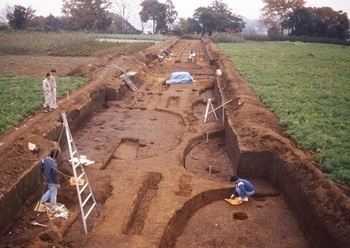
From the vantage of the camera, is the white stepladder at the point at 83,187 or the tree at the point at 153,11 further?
the tree at the point at 153,11

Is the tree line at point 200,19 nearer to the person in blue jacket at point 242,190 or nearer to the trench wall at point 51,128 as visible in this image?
the trench wall at point 51,128

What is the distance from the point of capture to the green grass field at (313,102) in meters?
10.8

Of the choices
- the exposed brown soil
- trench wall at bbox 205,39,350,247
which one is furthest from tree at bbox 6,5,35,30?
trench wall at bbox 205,39,350,247

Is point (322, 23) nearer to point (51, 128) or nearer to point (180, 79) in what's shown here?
point (180, 79)

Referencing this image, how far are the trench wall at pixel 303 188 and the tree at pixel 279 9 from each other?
79.4 meters

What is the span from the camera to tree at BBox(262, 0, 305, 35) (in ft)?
280

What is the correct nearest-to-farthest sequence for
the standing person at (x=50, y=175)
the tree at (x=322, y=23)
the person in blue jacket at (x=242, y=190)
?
1. the standing person at (x=50, y=175)
2. the person in blue jacket at (x=242, y=190)
3. the tree at (x=322, y=23)

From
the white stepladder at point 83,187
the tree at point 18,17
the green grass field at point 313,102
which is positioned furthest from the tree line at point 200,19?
the white stepladder at point 83,187

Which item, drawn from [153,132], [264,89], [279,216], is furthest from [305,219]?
[264,89]

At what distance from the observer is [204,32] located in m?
85.4

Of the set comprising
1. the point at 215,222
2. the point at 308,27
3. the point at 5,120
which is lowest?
the point at 215,222

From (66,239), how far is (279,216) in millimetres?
6351

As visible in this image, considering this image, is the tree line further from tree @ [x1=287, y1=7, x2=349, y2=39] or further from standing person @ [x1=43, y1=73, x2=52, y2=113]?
standing person @ [x1=43, y1=73, x2=52, y2=113]

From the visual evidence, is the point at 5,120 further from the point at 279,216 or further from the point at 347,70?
the point at 347,70
